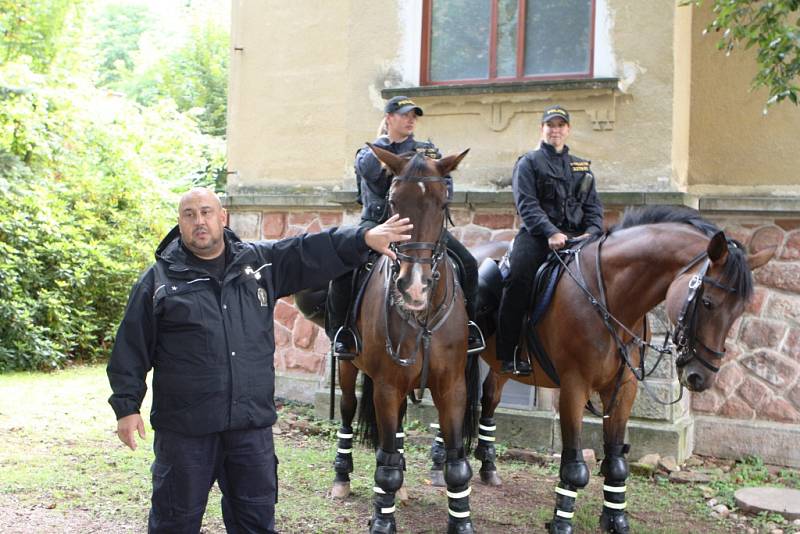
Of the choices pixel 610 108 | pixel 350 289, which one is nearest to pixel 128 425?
pixel 350 289

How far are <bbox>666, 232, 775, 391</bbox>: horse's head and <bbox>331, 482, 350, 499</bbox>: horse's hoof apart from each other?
2690mm

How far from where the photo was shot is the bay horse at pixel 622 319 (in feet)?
14.6

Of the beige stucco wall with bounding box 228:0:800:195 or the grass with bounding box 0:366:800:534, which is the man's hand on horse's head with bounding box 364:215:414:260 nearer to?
the grass with bounding box 0:366:800:534

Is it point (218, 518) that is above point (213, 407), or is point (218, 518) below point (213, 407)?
below

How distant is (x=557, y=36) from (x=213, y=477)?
17.9 feet

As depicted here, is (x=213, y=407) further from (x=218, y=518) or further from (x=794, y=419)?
(x=794, y=419)

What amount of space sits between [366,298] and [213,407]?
1.86 metres

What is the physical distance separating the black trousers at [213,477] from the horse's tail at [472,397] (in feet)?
7.72

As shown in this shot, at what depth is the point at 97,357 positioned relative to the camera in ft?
40.8

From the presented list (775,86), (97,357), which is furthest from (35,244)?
(775,86)

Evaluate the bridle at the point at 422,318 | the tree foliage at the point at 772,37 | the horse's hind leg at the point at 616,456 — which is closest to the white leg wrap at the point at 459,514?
the bridle at the point at 422,318

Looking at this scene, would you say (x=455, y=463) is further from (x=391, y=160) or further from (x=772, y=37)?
(x=772, y=37)

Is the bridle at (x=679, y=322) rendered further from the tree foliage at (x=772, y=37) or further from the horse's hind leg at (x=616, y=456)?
the tree foliage at (x=772, y=37)

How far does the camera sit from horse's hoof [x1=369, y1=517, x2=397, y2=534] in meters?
4.88
